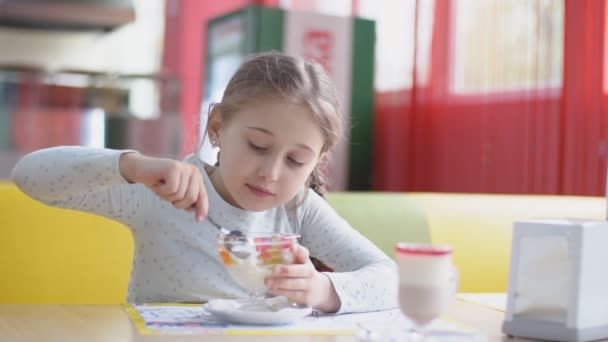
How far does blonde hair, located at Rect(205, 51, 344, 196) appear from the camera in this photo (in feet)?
4.86

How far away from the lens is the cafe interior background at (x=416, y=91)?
10.8 ft

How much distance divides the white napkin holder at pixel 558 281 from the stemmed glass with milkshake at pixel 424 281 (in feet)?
0.80

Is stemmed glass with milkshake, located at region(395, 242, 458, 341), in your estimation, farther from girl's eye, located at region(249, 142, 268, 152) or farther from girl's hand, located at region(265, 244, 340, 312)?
girl's eye, located at region(249, 142, 268, 152)

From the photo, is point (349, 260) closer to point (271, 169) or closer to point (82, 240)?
point (271, 169)

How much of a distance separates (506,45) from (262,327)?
8.98 feet

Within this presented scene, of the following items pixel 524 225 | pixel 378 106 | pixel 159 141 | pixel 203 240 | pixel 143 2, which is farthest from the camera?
pixel 143 2

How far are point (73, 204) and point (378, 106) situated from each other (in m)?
3.38

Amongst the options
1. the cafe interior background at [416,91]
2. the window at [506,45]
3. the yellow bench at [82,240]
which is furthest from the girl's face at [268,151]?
the window at [506,45]

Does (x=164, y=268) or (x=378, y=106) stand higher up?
(x=378, y=106)

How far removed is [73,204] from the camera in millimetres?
1463

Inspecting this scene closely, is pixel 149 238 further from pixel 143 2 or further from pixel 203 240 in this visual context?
pixel 143 2

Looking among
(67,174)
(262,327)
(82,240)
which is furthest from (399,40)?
(262,327)

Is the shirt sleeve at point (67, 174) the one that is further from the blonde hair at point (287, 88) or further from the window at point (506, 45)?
the window at point (506, 45)

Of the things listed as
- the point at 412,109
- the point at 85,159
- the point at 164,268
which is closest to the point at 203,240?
the point at 164,268
